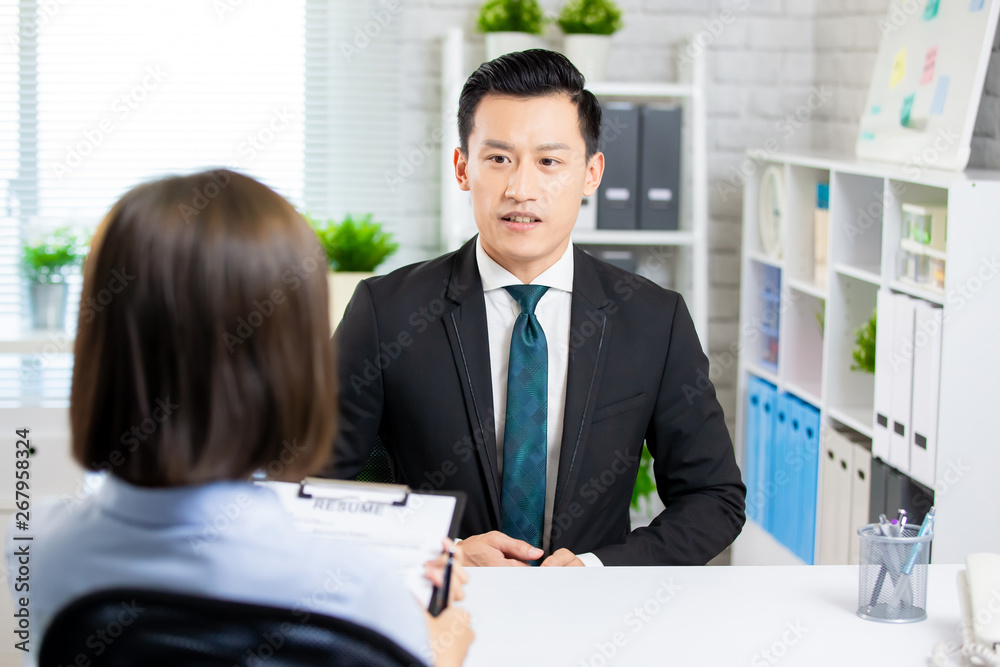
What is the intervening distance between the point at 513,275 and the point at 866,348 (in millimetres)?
1308

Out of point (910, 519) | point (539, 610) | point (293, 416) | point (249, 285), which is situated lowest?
point (910, 519)

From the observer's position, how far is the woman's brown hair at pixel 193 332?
0.72 m

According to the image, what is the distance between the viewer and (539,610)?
1.22m

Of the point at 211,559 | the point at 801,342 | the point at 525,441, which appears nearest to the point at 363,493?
the point at 211,559

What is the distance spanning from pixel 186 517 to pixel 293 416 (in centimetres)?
11

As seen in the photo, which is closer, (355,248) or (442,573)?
(442,573)

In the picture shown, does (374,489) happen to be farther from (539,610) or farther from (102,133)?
(102,133)

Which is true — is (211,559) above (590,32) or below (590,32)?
below

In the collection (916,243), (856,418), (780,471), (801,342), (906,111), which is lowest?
(780,471)

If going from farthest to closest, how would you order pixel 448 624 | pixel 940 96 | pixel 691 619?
pixel 940 96 → pixel 691 619 → pixel 448 624

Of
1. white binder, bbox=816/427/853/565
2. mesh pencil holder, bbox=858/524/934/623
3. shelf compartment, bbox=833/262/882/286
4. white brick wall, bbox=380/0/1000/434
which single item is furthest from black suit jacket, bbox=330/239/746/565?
white brick wall, bbox=380/0/1000/434

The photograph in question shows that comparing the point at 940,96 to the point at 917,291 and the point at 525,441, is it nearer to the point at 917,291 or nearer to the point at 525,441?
the point at 917,291

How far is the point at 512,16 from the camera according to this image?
3.30 metres

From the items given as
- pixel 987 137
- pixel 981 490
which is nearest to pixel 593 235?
A: pixel 987 137
